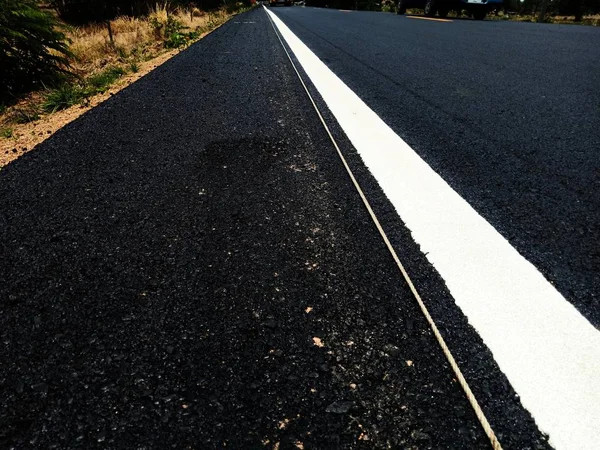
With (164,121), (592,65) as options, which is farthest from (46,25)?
(592,65)

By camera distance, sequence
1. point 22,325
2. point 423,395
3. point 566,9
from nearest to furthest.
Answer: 1. point 423,395
2. point 22,325
3. point 566,9

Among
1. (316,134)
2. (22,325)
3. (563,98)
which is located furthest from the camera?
(563,98)

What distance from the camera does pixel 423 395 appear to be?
30.5 inches

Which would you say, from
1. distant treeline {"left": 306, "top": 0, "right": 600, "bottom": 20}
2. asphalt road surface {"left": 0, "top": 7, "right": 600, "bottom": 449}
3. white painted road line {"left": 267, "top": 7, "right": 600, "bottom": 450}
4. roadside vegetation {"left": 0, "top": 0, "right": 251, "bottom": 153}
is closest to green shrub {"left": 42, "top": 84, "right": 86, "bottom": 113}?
roadside vegetation {"left": 0, "top": 0, "right": 251, "bottom": 153}

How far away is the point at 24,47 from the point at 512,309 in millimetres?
5418

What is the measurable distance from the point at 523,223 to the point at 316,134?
1.35 metres

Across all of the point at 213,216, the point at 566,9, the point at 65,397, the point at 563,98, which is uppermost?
the point at 566,9

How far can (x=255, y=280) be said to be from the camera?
1112 millimetres

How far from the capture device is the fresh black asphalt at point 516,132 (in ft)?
4.04

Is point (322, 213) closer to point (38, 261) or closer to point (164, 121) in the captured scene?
point (38, 261)

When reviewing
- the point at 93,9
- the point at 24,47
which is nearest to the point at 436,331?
the point at 24,47

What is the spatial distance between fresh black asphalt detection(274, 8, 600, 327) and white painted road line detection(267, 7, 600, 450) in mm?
70

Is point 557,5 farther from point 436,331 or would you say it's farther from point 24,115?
point 436,331

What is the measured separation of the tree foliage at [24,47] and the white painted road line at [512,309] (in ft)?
14.9
